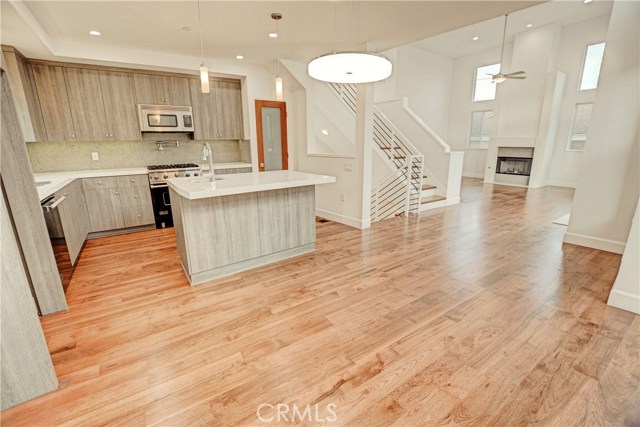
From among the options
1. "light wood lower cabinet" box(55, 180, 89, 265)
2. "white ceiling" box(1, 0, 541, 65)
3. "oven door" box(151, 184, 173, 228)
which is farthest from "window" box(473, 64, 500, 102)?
"light wood lower cabinet" box(55, 180, 89, 265)

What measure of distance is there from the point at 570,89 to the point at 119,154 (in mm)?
10845

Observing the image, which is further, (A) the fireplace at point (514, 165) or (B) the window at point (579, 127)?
(A) the fireplace at point (514, 165)

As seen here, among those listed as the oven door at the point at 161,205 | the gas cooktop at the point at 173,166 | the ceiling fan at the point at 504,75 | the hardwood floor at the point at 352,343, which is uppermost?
the ceiling fan at the point at 504,75

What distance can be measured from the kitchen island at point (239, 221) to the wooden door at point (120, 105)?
7.00ft

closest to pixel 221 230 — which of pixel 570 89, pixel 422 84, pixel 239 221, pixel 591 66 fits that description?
pixel 239 221

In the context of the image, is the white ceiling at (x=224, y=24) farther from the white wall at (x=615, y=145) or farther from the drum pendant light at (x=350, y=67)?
the white wall at (x=615, y=145)

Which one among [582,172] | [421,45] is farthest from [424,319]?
[421,45]

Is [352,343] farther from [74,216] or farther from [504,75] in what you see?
[504,75]

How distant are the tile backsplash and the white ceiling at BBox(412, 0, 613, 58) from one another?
5851 millimetres

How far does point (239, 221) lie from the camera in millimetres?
2996

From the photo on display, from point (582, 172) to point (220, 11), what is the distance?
4.50 m

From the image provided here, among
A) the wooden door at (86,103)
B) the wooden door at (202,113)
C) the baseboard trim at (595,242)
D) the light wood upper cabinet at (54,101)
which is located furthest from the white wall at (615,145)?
the light wood upper cabinet at (54,101)

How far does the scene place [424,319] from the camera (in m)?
2.28

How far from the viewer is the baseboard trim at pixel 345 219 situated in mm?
4621
